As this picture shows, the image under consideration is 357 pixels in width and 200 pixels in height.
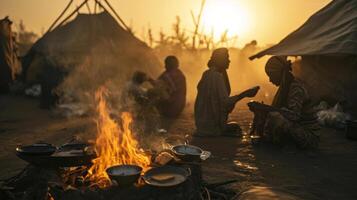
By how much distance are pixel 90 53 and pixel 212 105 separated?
654 centimetres

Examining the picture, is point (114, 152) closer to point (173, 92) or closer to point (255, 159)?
point (255, 159)

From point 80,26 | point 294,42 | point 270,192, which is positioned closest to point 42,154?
point 270,192

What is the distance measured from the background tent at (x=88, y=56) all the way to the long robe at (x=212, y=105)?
507 centimetres

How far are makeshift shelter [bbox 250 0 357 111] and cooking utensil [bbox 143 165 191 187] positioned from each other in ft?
17.2

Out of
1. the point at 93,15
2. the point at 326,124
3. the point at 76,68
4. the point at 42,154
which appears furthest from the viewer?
the point at 93,15

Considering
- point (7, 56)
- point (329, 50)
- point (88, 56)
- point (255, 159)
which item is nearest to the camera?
point (255, 159)

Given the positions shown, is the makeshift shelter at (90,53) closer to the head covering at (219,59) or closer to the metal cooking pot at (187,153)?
the head covering at (219,59)

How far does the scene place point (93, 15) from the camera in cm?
1277

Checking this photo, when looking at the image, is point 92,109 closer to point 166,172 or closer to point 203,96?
point 203,96

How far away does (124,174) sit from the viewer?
330 cm

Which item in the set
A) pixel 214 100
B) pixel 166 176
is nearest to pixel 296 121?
pixel 214 100

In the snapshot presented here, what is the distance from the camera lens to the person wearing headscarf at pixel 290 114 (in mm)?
5742

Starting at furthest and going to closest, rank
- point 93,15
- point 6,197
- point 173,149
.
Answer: point 93,15
point 173,149
point 6,197

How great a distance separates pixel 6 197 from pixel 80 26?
33.4ft
